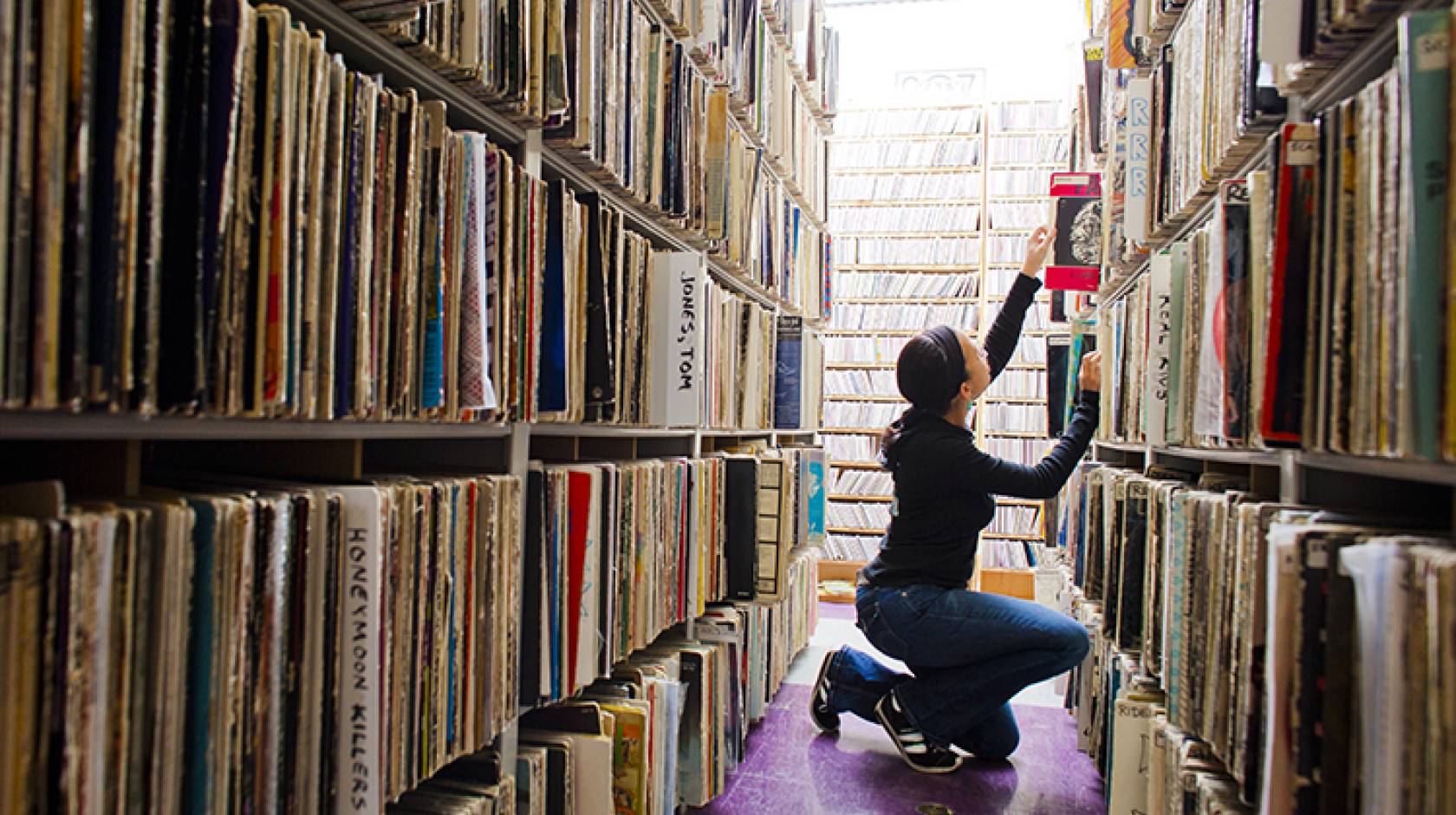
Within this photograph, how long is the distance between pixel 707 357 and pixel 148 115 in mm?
1568

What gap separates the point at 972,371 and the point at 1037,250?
0.48 m

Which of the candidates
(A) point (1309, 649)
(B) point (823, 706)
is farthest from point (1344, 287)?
(B) point (823, 706)

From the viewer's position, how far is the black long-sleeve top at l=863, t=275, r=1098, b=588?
2.34 meters

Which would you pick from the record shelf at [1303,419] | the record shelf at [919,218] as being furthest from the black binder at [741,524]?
the record shelf at [919,218]

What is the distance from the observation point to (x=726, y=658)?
89.7 inches

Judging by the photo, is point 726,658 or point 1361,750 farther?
point 726,658

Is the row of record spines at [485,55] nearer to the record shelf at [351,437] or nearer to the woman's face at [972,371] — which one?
the record shelf at [351,437]

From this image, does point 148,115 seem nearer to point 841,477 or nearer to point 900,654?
point 900,654

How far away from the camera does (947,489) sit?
2.45m

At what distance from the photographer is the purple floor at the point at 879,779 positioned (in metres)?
2.25

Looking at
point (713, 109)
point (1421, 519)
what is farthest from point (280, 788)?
point (713, 109)

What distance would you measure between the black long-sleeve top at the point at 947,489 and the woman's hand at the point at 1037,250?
0.47 metres

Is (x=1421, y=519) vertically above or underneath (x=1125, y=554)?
above

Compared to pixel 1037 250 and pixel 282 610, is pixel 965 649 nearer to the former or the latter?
pixel 1037 250
